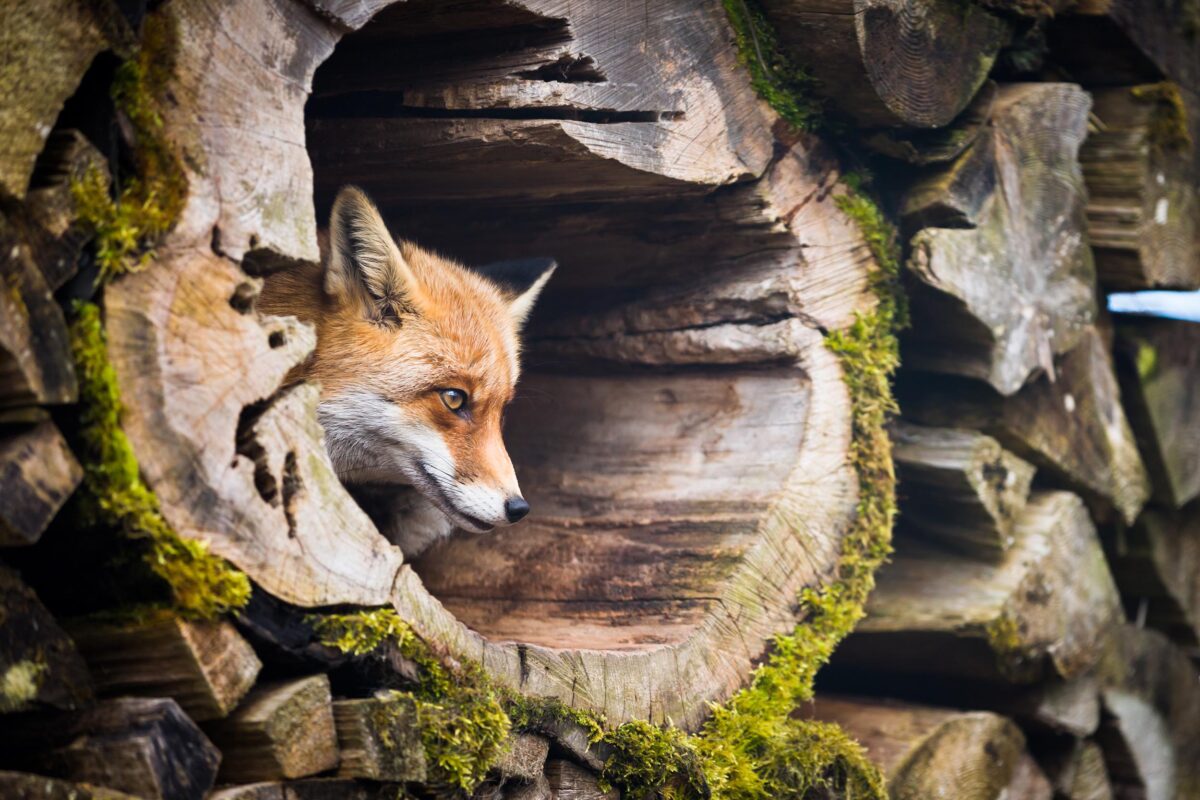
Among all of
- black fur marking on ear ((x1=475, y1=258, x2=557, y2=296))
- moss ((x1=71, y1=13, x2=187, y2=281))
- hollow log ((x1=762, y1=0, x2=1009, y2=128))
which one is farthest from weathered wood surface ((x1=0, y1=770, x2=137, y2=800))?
hollow log ((x1=762, y1=0, x2=1009, y2=128))

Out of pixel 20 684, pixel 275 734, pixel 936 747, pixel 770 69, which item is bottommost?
pixel 936 747

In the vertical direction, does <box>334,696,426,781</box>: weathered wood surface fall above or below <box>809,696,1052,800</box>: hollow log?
above

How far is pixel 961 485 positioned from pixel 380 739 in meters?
2.58

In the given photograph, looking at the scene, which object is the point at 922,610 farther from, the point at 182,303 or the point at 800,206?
the point at 182,303

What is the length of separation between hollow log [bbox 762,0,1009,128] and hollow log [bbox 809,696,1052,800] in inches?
86.1

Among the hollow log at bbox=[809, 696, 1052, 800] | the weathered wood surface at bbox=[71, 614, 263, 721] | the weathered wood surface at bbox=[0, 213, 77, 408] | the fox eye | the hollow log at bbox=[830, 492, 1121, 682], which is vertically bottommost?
the hollow log at bbox=[809, 696, 1052, 800]

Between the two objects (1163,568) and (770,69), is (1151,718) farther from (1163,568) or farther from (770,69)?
(770,69)

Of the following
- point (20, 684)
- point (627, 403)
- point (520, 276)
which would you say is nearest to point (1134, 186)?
point (627, 403)

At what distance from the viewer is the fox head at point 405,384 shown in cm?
340

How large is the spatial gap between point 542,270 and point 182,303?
1.93m

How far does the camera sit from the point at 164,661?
1.98 meters

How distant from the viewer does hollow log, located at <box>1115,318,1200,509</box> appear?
5090 millimetres

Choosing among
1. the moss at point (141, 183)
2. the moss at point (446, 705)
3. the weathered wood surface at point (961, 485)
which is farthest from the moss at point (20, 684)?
the weathered wood surface at point (961, 485)

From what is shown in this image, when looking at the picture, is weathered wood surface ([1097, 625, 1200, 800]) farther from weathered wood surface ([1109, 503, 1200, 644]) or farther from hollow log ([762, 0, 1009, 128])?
hollow log ([762, 0, 1009, 128])
